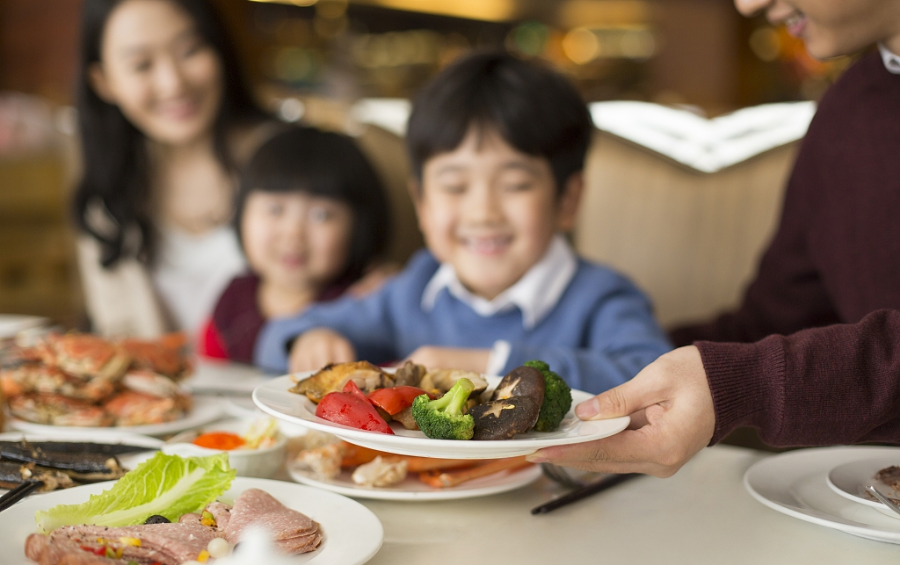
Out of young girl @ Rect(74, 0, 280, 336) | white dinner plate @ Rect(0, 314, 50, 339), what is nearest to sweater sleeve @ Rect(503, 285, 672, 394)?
white dinner plate @ Rect(0, 314, 50, 339)

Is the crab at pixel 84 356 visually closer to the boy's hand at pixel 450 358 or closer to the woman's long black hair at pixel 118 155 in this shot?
the boy's hand at pixel 450 358

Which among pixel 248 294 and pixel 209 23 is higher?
pixel 209 23

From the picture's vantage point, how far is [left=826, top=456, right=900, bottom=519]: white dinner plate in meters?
0.84

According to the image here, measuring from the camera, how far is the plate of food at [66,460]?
0.85 meters

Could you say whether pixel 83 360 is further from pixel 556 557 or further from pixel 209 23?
pixel 209 23

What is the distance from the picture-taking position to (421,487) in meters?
0.92

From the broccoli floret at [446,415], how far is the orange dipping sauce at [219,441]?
1.00 ft

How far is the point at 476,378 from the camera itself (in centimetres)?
86

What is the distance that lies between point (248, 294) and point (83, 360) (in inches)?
42.9

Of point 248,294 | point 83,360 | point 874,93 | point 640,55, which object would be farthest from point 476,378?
point 640,55

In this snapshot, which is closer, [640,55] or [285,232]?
[285,232]

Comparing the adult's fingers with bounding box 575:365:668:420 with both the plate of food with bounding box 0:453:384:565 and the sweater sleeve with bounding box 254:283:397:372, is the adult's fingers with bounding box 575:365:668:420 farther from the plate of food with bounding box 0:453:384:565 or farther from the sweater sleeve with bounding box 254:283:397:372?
the sweater sleeve with bounding box 254:283:397:372

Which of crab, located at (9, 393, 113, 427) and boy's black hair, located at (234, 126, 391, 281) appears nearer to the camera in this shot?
crab, located at (9, 393, 113, 427)

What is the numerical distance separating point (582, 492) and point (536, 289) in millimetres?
683
